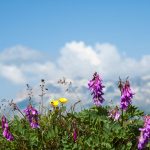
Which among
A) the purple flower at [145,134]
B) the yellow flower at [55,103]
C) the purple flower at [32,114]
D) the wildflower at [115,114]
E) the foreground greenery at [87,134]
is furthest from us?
the yellow flower at [55,103]

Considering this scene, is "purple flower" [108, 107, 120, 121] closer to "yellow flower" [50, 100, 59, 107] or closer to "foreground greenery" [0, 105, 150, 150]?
"foreground greenery" [0, 105, 150, 150]

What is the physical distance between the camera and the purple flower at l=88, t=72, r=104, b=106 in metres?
8.65

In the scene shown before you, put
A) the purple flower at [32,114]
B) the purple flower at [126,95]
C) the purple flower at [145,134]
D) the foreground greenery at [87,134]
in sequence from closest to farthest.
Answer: the purple flower at [145,134] < the purple flower at [126,95] < the foreground greenery at [87,134] < the purple flower at [32,114]

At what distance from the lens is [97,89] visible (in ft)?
28.5

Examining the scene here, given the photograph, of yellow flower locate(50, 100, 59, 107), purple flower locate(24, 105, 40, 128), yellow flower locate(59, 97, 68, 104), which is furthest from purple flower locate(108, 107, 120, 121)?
yellow flower locate(50, 100, 59, 107)

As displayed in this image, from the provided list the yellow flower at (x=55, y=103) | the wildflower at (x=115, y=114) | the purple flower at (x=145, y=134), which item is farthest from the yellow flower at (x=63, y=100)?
the purple flower at (x=145, y=134)

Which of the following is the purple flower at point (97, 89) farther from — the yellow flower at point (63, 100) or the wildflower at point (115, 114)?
the yellow flower at point (63, 100)

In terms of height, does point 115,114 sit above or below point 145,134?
above

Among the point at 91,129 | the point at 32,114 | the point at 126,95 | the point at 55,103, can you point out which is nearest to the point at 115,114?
the point at 91,129

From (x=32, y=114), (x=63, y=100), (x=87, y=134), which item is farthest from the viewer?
(x=63, y=100)

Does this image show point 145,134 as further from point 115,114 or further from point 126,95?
point 115,114

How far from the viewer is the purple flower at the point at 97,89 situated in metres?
8.65

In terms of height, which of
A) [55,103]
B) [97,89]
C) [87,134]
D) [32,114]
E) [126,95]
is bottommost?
[87,134]

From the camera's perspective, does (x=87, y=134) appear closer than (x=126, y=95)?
No
